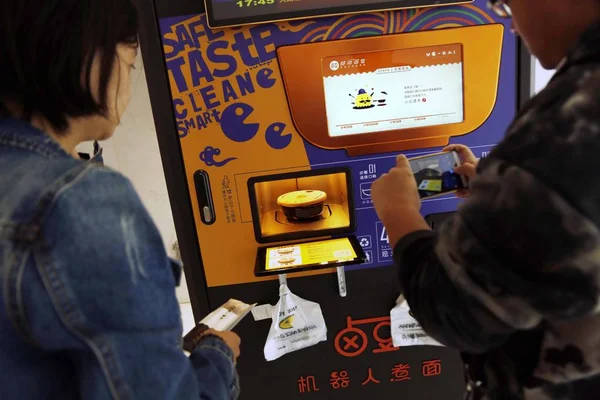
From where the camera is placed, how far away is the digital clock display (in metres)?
1.22

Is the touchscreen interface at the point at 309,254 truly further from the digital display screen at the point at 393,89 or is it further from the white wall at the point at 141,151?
the white wall at the point at 141,151

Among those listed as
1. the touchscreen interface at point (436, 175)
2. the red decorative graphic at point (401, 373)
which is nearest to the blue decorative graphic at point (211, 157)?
the touchscreen interface at point (436, 175)

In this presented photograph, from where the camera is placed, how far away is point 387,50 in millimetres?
1308

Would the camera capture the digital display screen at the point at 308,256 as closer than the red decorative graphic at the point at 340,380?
Yes

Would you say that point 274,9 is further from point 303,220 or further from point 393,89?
point 303,220

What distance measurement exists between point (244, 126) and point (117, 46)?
0.65 metres

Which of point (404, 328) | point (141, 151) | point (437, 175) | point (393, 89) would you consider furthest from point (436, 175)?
point (141, 151)

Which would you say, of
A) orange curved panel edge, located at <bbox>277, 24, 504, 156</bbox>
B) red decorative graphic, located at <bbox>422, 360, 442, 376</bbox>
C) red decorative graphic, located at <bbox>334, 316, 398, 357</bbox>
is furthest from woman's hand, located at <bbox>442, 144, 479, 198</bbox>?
red decorative graphic, located at <bbox>422, 360, 442, 376</bbox>

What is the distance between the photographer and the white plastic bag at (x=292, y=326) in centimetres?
146

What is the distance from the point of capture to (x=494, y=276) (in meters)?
0.62

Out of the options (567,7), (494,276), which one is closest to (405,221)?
(494,276)

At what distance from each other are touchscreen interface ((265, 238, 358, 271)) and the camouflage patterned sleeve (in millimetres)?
613

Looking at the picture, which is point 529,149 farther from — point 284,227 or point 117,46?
point 284,227

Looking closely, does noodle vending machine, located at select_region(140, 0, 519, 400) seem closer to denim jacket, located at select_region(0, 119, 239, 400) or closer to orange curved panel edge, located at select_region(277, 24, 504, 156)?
orange curved panel edge, located at select_region(277, 24, 504, 156)
